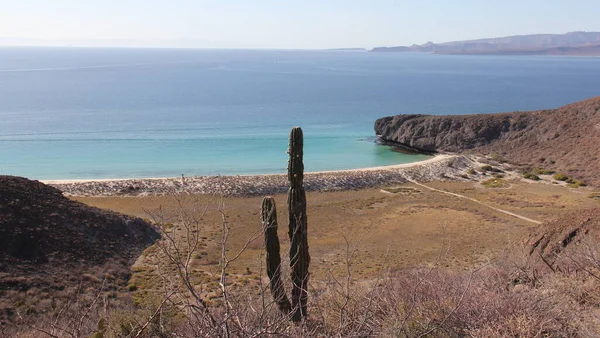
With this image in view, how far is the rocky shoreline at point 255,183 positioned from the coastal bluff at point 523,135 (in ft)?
27.4

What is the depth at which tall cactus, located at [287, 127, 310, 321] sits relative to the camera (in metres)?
12.1

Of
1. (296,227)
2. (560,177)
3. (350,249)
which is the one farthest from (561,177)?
(296,227)

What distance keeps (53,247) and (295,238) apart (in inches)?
520

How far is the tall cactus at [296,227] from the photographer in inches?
476

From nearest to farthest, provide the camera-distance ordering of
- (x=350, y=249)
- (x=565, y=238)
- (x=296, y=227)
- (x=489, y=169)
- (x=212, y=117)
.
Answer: (x=296, y=227) → (x=565, y=238) → (x=350, y=249) → (x=489, y=169) → (x=212, y=117)

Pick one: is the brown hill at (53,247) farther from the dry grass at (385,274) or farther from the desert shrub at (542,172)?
the desert shrub at (542,172)

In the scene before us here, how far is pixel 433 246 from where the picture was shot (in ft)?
83.6

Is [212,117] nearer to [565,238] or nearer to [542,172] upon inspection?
[542,172]

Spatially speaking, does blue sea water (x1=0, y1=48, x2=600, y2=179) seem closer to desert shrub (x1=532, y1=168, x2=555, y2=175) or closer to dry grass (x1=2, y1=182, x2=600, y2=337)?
desert shrub (x1=532, y1=168, x2=555, y2=175)

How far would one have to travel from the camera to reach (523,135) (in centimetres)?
5253

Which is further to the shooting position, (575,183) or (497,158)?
(497,158)

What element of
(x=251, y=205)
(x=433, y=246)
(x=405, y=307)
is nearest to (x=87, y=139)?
(x=251, y=205)

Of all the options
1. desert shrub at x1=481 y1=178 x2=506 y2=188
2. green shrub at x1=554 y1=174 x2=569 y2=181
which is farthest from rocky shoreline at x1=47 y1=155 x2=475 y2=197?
green shrub at x1=554 y1=174 x2=569 y2=181

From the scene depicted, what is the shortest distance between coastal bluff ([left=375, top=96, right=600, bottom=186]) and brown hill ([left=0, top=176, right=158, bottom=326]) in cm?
3454
